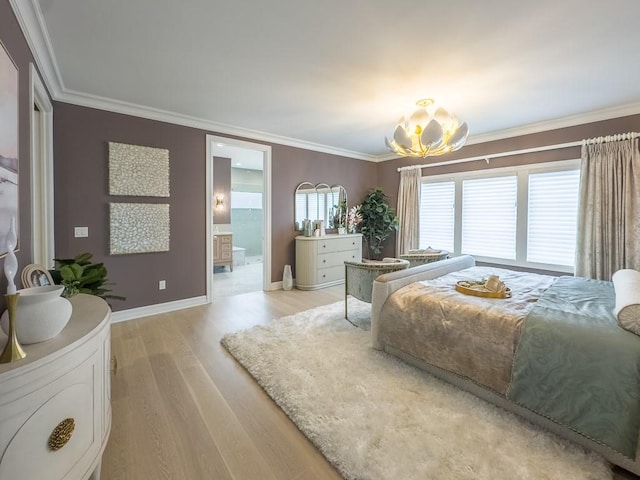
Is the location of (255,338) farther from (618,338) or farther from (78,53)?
(78,53)

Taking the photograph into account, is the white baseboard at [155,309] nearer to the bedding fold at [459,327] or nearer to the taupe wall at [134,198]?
the taupe wall at [134,198]

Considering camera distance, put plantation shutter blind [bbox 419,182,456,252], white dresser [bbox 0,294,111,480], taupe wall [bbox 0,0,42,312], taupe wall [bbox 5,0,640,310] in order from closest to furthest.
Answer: white dresser [bbox 0,294,111,480] → taupe wall [bbox 0,0,42,312] → taupe wall [bbox 5,0,640,310] → plantation shutter blind [bbox 419,182,456,252]

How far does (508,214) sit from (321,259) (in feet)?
9.88

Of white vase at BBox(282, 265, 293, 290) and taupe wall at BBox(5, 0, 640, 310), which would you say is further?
white vase at BBox(282, 265, 293, 290)

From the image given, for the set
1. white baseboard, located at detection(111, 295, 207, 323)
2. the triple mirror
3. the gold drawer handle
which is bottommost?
white baseboard, located at detection(111, 295, 207, 323)

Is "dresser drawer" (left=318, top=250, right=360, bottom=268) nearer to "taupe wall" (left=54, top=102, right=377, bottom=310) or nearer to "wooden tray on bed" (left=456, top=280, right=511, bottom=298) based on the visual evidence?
"taupe wall" (left=54, top=102, right=377, bottom=310)

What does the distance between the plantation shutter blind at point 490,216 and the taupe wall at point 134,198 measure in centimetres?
320

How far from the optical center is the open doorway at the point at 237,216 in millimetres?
4391

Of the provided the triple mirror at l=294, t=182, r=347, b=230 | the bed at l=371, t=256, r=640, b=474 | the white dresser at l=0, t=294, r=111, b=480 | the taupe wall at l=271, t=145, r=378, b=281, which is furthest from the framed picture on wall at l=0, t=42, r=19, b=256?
the triple mirror at l=294, t=182, r=347, b=230

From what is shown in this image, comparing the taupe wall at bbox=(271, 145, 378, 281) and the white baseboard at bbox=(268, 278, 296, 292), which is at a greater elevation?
the taupe wall at bbox=(271, 145, 378, 281)

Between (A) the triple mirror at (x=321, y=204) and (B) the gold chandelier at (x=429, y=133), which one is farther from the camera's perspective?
(A) the triple mirror at (x=321, y=204)

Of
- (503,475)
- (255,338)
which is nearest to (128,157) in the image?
(255,338)

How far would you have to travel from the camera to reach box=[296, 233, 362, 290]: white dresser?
495cm

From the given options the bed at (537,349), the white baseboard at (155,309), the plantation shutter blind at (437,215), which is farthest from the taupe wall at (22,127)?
the plantation shutter blind at (437,215)
